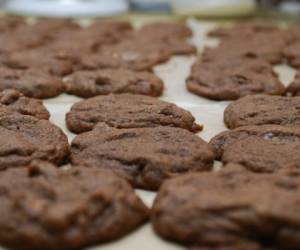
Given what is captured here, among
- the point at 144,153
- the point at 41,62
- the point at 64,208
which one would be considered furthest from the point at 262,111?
the point at 41,62

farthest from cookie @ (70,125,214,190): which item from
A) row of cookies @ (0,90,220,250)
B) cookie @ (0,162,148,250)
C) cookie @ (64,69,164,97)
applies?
cookie @ (64,69,164,97)

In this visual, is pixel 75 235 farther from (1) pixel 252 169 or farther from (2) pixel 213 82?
(2) pixel 213 82

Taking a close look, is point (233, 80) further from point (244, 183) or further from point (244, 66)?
point (244, 183)

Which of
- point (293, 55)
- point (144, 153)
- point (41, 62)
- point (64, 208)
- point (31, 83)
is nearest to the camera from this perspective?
point (64, 208)

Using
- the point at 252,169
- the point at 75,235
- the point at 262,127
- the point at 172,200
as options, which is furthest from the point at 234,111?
the point at 75,235

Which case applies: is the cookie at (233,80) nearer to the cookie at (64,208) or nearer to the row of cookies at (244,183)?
the row of cookies at (244,183)

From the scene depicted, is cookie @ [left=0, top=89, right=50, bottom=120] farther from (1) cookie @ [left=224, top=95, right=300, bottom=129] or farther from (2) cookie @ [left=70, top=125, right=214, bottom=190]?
(1) cookie @ [left=224, top=95, right=300, bottom=129]
